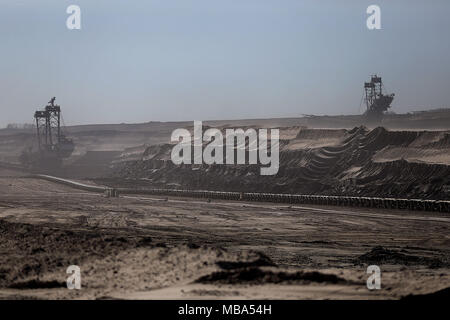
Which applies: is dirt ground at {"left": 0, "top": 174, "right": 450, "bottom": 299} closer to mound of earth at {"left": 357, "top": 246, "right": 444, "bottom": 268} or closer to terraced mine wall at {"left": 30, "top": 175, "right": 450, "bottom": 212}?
mound of earth at {"left": 357, "top": 246, "right": 444, "bottom": 268}

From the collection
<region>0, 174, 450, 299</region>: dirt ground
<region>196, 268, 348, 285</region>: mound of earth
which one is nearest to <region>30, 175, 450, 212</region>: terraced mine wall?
<region>0, 174, 450, 299</region>: dirt ground

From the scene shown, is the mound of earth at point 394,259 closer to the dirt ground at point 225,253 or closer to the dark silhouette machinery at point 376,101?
the dirt ground at point 225,253

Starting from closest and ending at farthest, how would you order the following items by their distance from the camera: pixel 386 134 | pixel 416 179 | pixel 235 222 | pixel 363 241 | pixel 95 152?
pixel 363 241 < pixel 235 222 < pixel 416 179 < pixel 386 134 < pixel 95 152

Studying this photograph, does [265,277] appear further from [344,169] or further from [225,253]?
[344,169]

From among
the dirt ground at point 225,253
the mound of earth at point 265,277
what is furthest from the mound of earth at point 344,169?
the mound of earth at point 265,277

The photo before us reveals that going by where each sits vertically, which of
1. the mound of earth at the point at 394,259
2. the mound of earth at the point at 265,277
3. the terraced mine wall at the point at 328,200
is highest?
the mound of earth at the point at 265,277

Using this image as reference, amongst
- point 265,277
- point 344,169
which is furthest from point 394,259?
point 344,169

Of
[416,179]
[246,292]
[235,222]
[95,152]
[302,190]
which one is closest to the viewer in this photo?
[246,292]
